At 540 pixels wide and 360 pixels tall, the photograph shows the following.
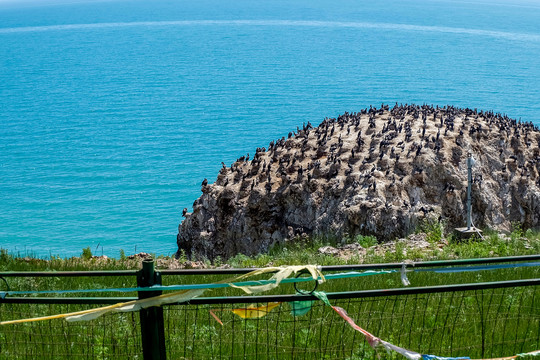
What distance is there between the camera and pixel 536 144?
1770 cm

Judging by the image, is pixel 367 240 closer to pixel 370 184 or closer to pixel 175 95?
pixel 370 184

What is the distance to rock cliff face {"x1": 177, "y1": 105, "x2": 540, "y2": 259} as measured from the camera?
47.1 ft

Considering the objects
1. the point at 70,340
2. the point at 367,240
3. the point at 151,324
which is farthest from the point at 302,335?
the point at 367,240

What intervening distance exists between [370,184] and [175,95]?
27604mm

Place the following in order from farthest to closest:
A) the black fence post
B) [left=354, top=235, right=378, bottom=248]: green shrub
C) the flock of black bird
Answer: the flock of black bird < [left=354, top=235, right=378, bottom=248]: green shrub < the black fence post

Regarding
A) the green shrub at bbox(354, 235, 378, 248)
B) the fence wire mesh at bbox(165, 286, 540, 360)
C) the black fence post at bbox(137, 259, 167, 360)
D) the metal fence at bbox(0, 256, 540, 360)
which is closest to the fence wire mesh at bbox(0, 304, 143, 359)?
the metal fence at bbox(0, 256, 540, 360)

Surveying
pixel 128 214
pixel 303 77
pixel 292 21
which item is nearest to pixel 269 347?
pixel 128 214

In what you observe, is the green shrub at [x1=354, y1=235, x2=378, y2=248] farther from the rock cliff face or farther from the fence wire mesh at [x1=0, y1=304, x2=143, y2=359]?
the fence wire mesh at [x1=0, y1=304, x2=143, y2=359]

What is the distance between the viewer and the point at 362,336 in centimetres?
631

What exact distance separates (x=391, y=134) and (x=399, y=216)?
3162 millimetres

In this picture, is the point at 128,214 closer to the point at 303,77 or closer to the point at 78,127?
the point at 78,127

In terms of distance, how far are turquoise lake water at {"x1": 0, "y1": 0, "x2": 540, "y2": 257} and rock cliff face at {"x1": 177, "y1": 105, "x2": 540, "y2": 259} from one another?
16.7ft

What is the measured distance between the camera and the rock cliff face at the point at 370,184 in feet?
47.1

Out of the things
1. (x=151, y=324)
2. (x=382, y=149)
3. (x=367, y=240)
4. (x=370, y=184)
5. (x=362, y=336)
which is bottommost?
(x=362, y=336)
